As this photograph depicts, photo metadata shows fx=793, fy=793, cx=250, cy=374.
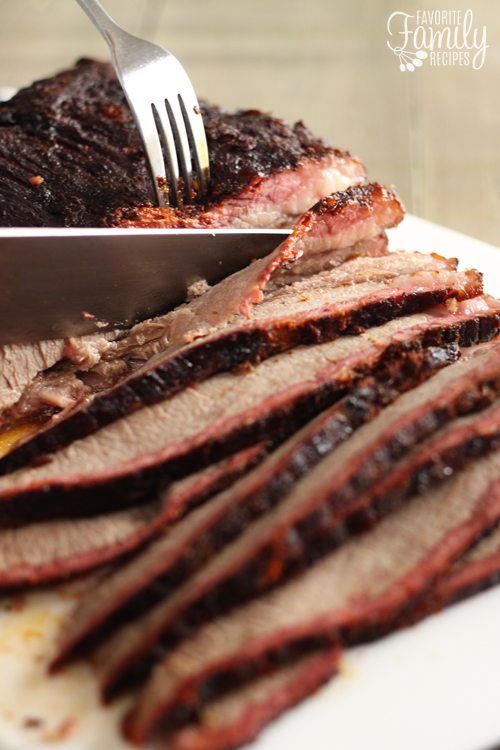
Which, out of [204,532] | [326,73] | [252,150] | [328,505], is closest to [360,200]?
[252,150]

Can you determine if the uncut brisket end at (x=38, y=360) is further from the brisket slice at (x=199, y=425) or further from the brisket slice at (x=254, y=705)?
the brisket slice at (x=254, y=705)

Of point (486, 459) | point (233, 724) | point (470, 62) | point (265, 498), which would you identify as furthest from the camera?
point (470, 62)

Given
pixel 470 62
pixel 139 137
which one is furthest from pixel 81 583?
pixel 470 62

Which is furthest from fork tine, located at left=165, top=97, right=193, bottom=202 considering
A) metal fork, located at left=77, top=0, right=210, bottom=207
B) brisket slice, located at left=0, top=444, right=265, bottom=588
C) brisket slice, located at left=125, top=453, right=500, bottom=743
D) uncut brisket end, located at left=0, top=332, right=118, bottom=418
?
brisket slice, located at left=125, top=453, right=500, bottom=743

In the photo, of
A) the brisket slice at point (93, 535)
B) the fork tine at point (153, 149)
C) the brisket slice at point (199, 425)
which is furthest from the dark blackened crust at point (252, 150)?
the brisket slice at point (93, 535)

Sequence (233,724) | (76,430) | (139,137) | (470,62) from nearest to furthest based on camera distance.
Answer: (233,724), (76,430), (139,137), (470,62)

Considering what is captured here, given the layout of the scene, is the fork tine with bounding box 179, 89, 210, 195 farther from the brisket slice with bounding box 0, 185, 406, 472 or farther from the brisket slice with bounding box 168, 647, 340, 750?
the brisket slice with bounding box 168, 647, 340, 750

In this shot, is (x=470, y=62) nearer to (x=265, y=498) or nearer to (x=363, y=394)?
(x=363, y=394)
